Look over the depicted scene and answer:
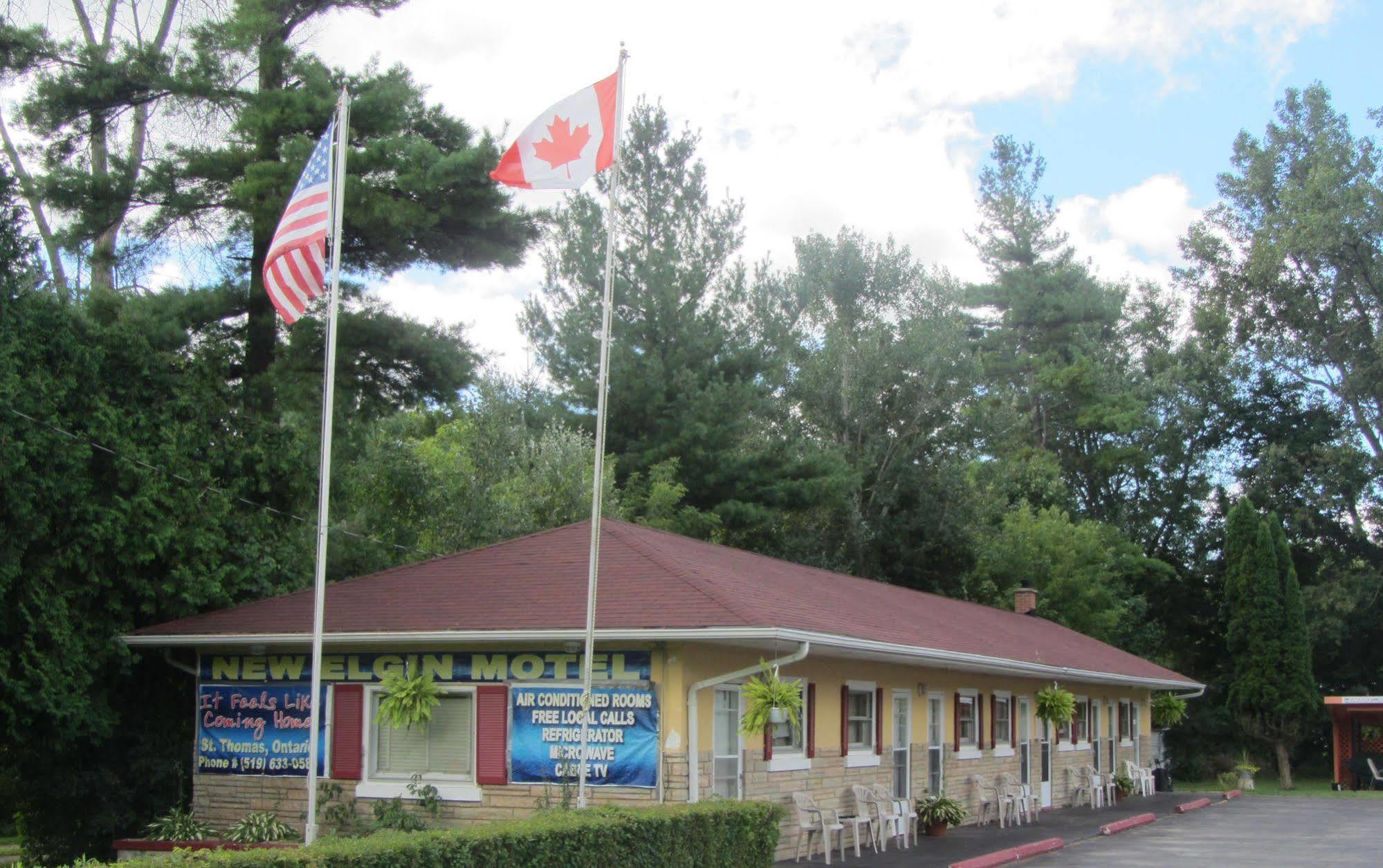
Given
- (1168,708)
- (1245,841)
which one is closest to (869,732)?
(1245,841)

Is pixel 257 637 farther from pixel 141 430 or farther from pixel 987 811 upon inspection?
pixel 987 811

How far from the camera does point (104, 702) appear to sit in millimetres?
16094

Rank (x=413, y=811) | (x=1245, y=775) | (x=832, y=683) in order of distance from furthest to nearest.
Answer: (x=1245, y=775), (x=832, y=683), (x=413, y=811)

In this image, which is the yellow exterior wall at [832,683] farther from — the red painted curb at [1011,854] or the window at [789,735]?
the red painted curb at [1011,854]

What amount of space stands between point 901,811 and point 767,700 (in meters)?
4.89

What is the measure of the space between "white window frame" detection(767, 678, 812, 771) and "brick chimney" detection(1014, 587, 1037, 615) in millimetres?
18026

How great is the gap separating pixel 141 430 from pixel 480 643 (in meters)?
5.64

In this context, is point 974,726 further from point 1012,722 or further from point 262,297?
point 262,297

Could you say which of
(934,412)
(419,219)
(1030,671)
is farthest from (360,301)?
(934,412)

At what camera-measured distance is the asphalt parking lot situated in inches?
670

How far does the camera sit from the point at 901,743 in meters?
18.9

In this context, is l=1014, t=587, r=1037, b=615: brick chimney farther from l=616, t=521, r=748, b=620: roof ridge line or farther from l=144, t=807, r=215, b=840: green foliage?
l=144, t=807, r=215, b=840: green foliage

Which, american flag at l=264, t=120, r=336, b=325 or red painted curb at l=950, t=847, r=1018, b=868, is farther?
red painted curb at l=950, t=847, r=1018, b=868

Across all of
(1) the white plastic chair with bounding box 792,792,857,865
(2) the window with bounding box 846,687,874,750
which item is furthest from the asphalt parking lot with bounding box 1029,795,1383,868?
(1) the white plastic chair with bounding box 792,792,857,865
